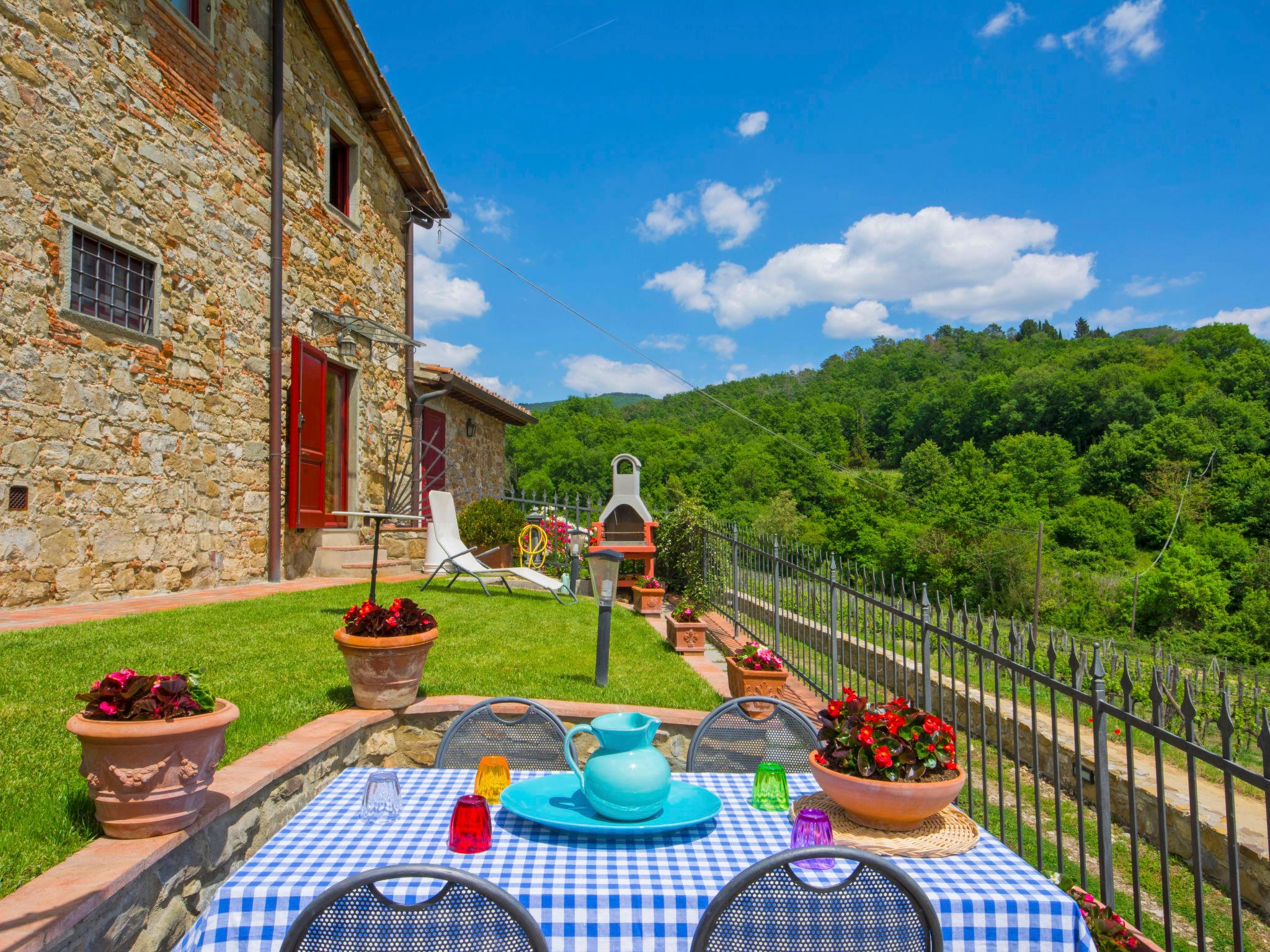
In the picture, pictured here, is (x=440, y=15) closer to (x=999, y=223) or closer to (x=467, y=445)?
(x=467, y=445)

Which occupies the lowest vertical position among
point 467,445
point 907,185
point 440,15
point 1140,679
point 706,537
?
point 1140,679

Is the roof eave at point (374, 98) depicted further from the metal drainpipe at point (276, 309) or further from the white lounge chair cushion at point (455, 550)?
the white lounge chair cushion at point (455, 550)

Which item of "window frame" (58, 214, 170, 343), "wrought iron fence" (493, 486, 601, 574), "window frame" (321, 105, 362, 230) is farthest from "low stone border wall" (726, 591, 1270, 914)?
"window frame" (321, 105, 362, 230)

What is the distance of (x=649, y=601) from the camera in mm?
8219

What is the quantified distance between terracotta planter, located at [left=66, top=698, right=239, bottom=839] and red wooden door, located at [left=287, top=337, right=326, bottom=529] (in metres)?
6.08

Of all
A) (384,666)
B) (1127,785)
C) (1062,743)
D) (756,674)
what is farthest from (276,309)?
(1062,743)

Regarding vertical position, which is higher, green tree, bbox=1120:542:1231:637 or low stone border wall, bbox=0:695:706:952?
low stone border wall, bbox=0:695:706:952

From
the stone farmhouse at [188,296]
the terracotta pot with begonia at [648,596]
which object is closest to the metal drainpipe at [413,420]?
the stone farmhouse at [188,296]

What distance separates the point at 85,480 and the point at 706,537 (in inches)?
231

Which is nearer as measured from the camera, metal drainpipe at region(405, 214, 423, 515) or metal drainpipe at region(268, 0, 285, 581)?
metal drainpipe at region(268, 0, 285, 581)

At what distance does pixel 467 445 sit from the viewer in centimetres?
1274

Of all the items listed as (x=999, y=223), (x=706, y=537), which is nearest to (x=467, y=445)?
(x=706, y=537)

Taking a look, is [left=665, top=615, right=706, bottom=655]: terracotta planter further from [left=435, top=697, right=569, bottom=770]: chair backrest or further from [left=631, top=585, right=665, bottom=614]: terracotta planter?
[left=435, top=697, right=569, bottom=770]: chair backrest

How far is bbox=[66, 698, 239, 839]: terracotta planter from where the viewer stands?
192 cm
